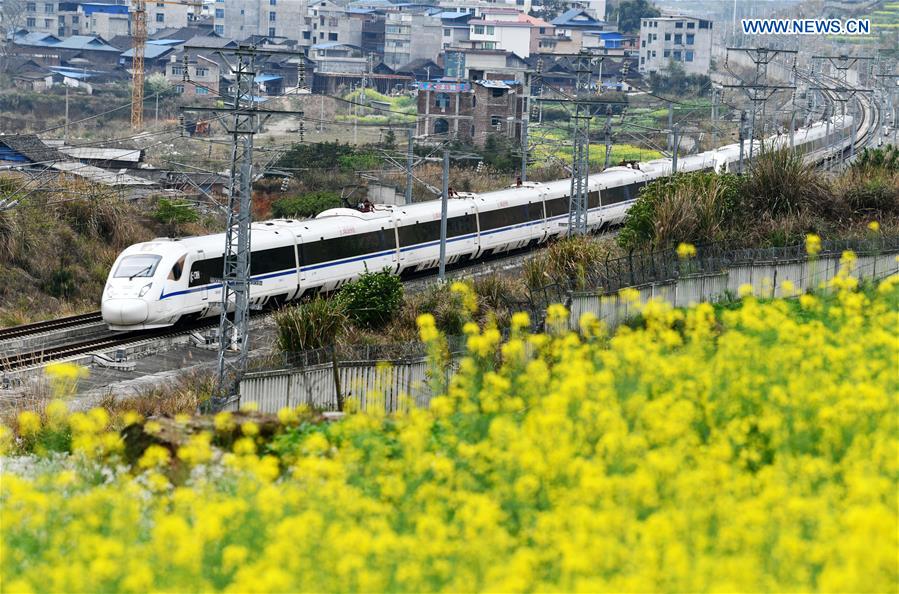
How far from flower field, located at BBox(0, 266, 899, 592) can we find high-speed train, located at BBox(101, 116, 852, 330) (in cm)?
1075

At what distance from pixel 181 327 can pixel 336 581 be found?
19.0m

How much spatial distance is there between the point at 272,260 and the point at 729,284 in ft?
30.8

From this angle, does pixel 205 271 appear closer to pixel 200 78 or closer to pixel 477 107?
pixel 477 107

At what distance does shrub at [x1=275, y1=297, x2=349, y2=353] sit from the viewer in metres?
23.3

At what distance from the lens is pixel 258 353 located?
26016 millimetres

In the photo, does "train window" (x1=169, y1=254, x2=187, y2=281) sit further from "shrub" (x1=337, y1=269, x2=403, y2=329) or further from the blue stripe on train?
"shrub" (x1=337, y1=269, x2=403, y2=329)

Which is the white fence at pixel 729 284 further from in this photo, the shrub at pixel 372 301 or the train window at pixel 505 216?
the train window at pixel 505 216

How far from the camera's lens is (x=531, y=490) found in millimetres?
11727

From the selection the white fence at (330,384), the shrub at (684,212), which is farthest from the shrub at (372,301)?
the shrub at (684,212)

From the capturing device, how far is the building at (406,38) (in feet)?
435

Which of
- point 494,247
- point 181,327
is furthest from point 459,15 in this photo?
point 181,327

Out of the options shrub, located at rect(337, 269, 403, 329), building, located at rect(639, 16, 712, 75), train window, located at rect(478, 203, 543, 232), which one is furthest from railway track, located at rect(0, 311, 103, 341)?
building, located at rect(639, 16, 712, 75)

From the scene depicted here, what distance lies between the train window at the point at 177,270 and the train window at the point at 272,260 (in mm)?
1787

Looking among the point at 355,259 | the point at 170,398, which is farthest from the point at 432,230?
the point at 170,398
